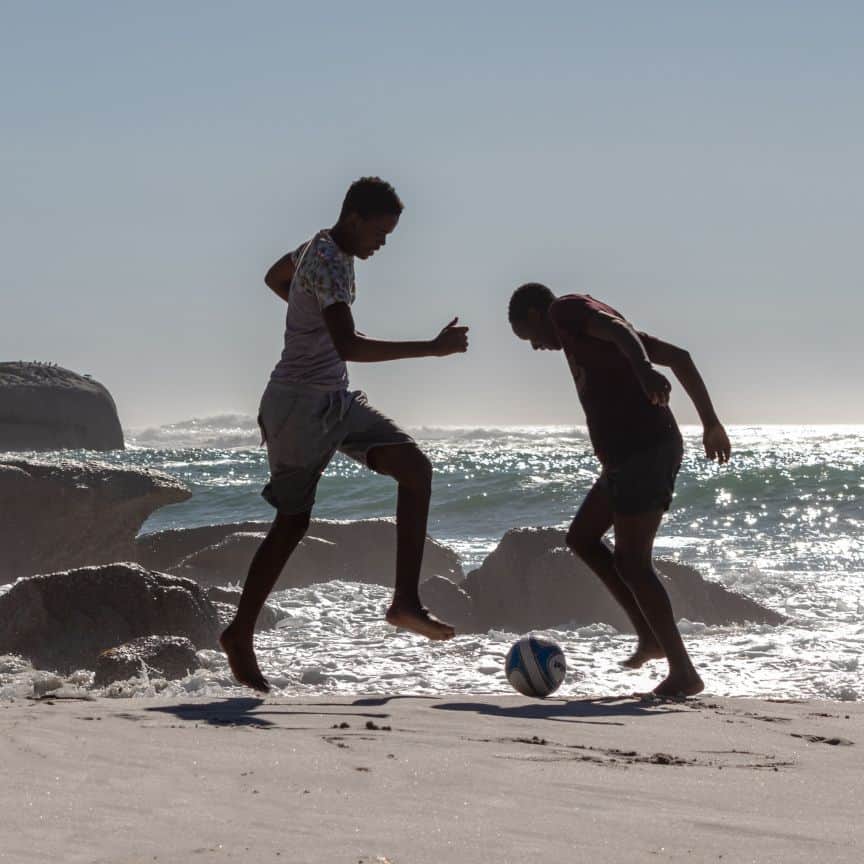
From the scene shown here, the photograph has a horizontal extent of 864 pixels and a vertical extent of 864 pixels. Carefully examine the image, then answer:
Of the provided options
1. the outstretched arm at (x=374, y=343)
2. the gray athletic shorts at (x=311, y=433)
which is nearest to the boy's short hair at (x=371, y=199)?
the outstretched arm at (x=374, y=343)

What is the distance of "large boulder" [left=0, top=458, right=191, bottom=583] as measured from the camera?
10.1m

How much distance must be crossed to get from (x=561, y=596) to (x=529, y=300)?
384 cm

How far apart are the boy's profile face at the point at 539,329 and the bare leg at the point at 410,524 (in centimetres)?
92

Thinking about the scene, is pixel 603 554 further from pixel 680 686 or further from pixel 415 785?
pixel 415 785

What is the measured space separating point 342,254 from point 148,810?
101 inches

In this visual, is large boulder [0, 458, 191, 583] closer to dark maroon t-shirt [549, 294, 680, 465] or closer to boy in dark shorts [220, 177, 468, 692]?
boy in dark shorts [220, 177, 468, 692]

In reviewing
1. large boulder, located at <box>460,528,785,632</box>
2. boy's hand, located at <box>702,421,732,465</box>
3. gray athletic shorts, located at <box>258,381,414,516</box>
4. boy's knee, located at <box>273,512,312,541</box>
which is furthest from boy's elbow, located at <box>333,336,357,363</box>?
large boulder, located at <box>460,528,785,632</box>

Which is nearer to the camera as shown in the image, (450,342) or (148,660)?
(450,342)

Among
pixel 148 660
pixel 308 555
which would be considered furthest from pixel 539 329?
pixel 308 555

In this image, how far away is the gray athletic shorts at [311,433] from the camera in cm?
473

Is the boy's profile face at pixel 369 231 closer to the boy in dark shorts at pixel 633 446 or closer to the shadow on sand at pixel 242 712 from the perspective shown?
the boy in dark shorts at pixel 633 446

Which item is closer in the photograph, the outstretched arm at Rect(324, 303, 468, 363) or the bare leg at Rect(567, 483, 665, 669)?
the outstretched arm at Rect(324, 303, 468, 363)

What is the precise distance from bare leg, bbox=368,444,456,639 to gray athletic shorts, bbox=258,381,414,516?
0.05 meters

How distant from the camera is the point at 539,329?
5.41 meters
